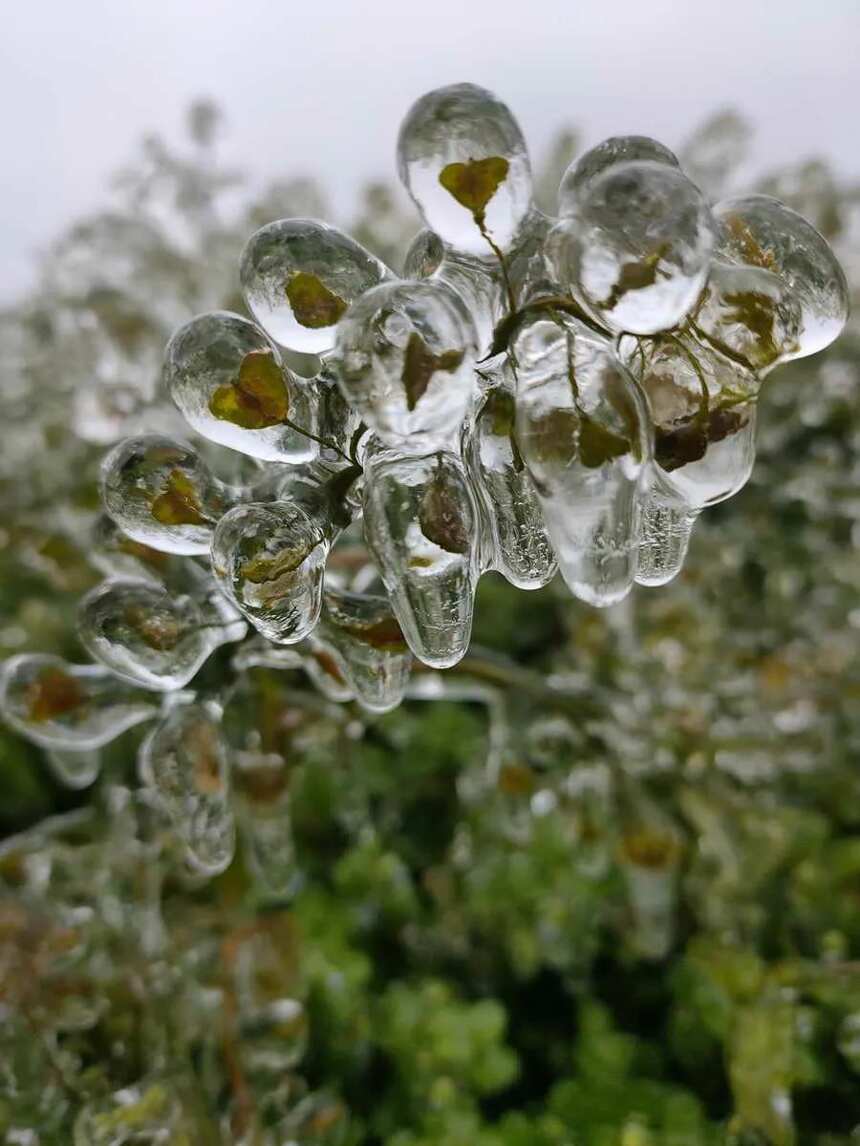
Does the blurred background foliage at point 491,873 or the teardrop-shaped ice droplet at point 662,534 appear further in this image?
the blurred background foliage at point 491,873

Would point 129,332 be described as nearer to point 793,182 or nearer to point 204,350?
point 204,350

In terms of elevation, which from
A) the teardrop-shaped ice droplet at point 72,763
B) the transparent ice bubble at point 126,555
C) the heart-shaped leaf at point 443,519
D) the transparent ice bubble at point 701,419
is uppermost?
the transparent ice bubble at point 701,419

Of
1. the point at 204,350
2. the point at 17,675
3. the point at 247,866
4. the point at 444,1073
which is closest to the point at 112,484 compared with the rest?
the point at 204,350

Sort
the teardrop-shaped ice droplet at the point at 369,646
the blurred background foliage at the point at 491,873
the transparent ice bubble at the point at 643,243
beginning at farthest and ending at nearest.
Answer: the blurred background foliage at the point at 491,873 < the teardrop-shaped ice droplet at the point at 369,646 < the transparent ice bubble at the point at 643,243

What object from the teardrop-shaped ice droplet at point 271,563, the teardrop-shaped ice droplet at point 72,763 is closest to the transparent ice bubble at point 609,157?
the teardrop-shaped ice droplet at point 271,563

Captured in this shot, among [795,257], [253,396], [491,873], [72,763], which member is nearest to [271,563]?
[253,396]

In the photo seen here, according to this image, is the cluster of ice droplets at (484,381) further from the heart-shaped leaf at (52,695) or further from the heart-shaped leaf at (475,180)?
the heart-shaped leaf at (52,695)

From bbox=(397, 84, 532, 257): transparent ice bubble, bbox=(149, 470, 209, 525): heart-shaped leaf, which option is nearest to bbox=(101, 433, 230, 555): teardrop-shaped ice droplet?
bbox=(149, 470, 209, 525): heart-shaped leaf
